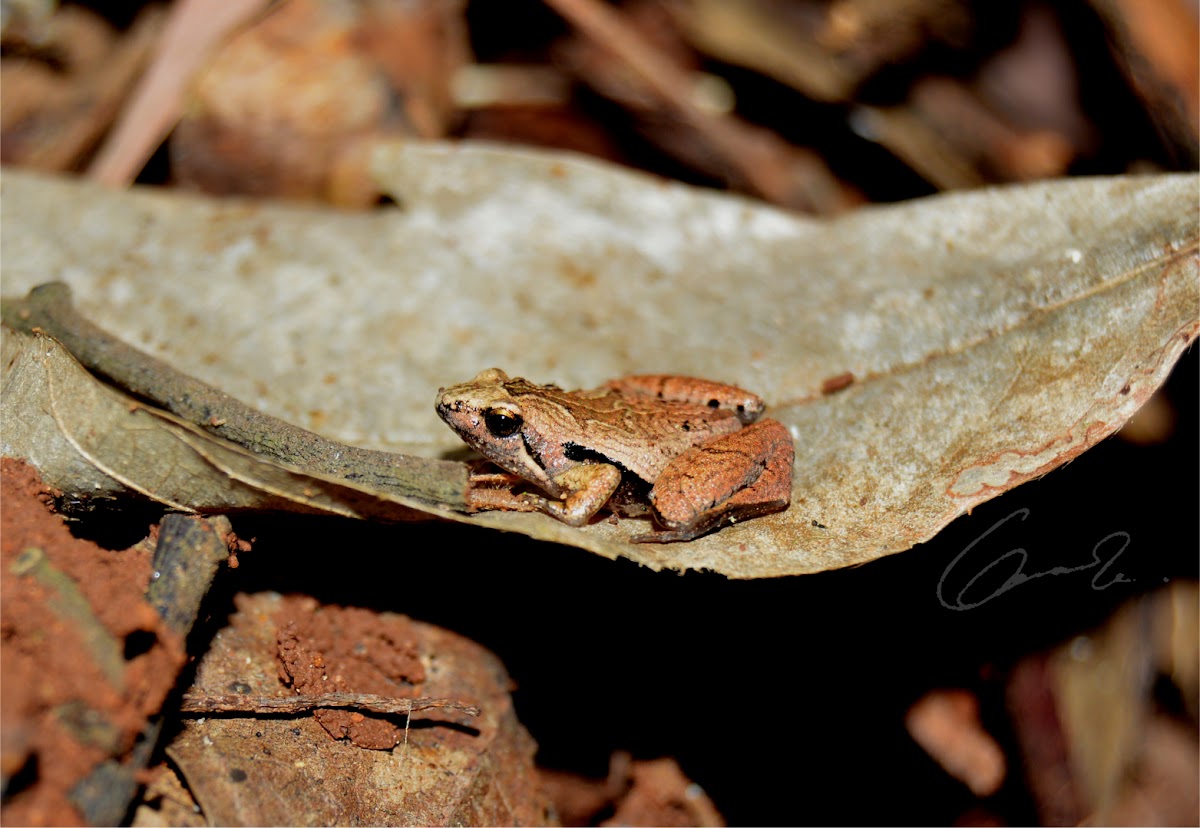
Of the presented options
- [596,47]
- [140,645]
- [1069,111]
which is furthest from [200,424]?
[1069,111]

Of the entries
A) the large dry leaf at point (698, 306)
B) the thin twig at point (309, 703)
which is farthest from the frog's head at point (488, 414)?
the thin twig at point (309, 703)

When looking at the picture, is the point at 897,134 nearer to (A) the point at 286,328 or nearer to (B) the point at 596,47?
(B) the point at 596,47

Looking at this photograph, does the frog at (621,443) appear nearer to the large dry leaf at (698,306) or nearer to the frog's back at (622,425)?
the frog's back at (622,425)

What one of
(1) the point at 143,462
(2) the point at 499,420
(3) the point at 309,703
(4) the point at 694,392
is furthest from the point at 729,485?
(1) the point at 143,462

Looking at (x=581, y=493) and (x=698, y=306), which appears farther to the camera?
(x=698, y=306)
